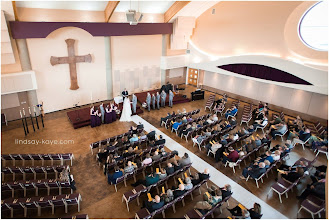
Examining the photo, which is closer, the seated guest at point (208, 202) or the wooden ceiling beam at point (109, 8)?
the seated guest at point (208, 202)

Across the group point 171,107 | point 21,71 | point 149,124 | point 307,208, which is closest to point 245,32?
point 171,107

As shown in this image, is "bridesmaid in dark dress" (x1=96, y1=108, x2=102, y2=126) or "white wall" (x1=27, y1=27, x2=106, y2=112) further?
"white wall" (x1=27, y1=27, x2=106, y2=112)

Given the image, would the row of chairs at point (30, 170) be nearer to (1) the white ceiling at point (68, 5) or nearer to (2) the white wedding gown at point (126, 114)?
(2) the white wedding gown at point (126, 114)

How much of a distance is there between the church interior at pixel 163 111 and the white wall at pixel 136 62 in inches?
Answer: 3.8

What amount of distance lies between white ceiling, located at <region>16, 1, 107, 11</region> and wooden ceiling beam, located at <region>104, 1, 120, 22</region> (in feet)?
0.81

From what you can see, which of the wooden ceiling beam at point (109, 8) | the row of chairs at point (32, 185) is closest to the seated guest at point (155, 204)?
the row of chairs at point (32, 185)

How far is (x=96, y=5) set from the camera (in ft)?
43.7

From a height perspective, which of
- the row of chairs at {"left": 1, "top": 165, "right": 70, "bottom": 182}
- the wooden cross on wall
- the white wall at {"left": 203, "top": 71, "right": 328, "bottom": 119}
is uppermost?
the wooden cross on wall

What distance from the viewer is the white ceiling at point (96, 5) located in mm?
11733

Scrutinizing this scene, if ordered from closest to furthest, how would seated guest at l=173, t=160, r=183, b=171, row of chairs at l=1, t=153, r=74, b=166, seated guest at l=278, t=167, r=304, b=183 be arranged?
seated guest at l=278, t=167, r=304, b=183 < seated guest at l=173, t=160, r=183, b=171 < row of chairs at l=1, t=153, r=74, b=166

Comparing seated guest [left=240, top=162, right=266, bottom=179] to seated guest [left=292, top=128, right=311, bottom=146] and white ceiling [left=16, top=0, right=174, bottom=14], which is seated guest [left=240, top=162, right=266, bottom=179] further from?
white ceiling [left=16, top=0, right=174, bottom=14]

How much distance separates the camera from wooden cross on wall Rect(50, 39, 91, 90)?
43.7 feet

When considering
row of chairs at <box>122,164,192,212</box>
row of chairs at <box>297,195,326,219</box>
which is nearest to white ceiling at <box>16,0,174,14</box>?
row of chairs at <box>122,164,192,212</box>

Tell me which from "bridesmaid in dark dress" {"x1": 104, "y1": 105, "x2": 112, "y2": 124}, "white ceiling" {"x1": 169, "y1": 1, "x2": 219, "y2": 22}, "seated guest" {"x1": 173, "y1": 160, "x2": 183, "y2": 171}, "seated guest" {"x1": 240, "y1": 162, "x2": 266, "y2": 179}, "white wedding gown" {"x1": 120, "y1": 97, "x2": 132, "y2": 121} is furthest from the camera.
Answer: "white ceiling" {"x1": 169, "y1": 1, "x2": 219, "y2": 22}
